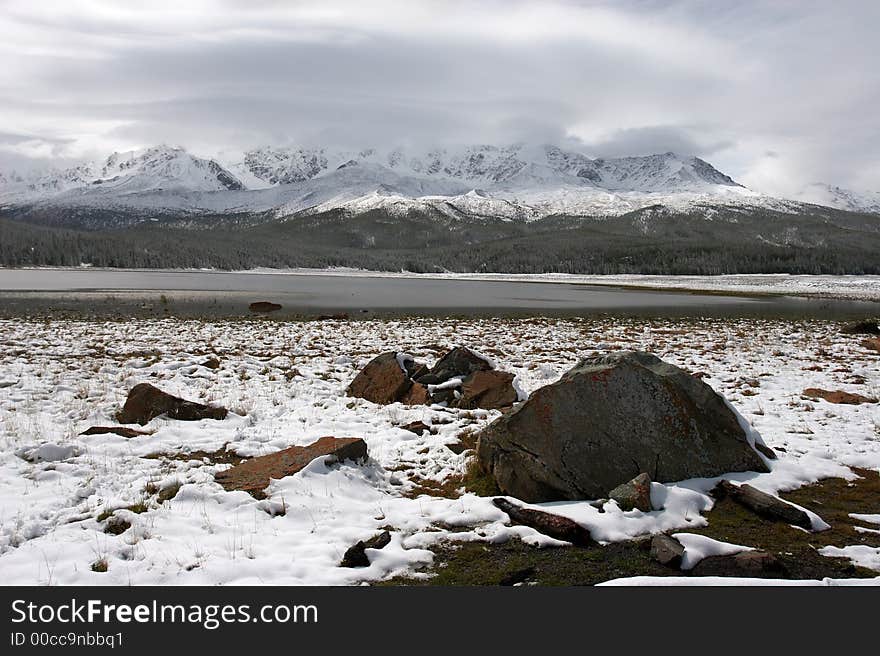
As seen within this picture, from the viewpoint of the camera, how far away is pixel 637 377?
8289mm

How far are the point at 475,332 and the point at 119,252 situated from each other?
7904 inches

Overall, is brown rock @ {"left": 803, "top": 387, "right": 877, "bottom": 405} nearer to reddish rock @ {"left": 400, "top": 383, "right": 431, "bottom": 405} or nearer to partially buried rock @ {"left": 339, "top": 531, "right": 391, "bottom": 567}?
reddish rock @ {"left": 400, "top": 383, "right": 431, "bottom": 405}

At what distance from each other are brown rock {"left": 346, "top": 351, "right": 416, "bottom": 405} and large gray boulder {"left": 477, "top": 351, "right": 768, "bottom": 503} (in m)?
4.55

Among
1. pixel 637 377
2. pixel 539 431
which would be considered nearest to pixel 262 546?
pixel 539 431

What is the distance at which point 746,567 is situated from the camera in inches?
221

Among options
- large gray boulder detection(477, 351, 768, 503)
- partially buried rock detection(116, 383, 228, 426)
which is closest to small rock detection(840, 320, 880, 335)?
large gray boulder detection(477, 351, 768, 503)

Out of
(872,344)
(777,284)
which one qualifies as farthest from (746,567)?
(777,284)

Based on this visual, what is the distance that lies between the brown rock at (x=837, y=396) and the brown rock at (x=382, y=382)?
9605mm

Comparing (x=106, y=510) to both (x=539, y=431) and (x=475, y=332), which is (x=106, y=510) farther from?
(x=475, y=332)

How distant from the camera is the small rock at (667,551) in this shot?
18.7 ft

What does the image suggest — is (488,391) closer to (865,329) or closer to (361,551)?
(361,551)

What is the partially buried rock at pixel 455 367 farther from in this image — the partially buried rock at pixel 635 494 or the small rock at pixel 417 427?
the partially buried rock at pixel 635 494

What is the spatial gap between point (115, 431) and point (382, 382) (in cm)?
547

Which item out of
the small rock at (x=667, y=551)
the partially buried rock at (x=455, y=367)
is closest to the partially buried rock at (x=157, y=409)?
the partially buried rock at (x=455, y=367)
